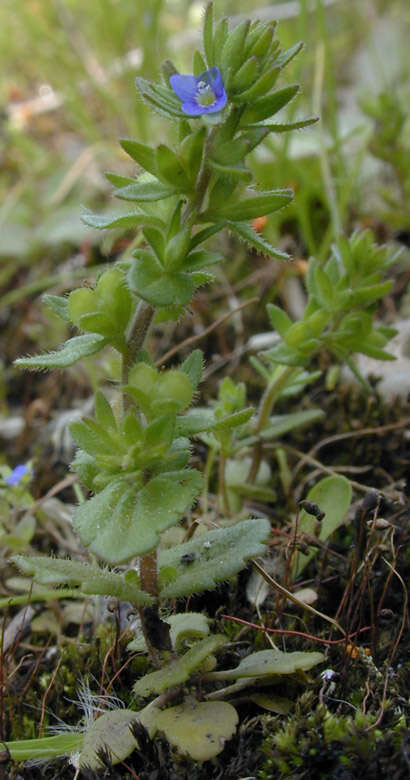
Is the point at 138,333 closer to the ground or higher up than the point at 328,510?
higher up

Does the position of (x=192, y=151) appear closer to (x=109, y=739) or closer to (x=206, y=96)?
(x=206, y=96)

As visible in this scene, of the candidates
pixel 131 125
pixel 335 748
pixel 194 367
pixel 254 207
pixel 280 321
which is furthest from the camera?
pixel 131 125

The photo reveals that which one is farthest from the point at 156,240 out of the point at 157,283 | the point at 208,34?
the point at 208,34

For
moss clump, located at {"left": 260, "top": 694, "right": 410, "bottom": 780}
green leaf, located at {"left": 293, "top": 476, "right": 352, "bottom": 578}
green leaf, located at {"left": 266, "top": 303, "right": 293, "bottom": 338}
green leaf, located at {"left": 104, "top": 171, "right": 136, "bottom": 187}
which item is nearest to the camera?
moss clump, located at {"left": 260, "top": 694, "right": 410, "bottom": 780}

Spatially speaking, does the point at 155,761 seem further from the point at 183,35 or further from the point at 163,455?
the point at 183,35

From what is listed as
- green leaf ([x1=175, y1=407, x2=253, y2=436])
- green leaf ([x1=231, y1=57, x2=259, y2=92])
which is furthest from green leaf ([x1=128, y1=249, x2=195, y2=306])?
green leaf ([x1=231, y1=57, x2=259, y2=92])

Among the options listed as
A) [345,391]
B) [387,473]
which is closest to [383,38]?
[345,391]

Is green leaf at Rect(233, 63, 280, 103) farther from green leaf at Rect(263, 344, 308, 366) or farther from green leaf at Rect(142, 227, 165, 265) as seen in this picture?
green leaf at Rect(263, 344, 308, 366)
